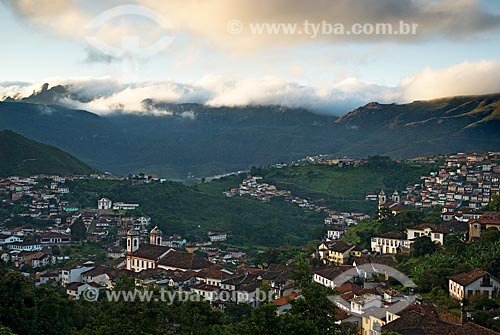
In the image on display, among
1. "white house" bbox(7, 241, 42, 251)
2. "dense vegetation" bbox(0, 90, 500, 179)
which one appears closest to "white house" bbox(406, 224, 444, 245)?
"white house" bbox(7, 241, 42, 251)

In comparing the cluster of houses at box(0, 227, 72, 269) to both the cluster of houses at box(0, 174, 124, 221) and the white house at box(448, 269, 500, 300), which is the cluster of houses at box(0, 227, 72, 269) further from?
the white house at box(448, 269, 500, 300)

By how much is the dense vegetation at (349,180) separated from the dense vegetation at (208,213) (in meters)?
4.26

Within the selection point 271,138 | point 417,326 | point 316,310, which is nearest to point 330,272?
point 417,326

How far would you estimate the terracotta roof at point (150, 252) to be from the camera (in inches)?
1660

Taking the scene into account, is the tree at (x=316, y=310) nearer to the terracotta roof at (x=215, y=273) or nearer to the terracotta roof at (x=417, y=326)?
the terracotta roof at (x=417, y=326)

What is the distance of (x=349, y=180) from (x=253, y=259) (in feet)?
120

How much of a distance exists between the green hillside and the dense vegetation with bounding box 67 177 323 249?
864 cm

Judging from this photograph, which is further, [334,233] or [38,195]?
[38,195]

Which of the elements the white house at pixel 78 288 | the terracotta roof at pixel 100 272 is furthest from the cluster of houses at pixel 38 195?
the white house at pixel 78 288

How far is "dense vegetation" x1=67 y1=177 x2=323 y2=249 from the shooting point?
207 feet

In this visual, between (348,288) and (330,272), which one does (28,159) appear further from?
(348,288)

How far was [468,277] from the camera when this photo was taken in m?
25.1

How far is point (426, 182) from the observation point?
71125 mm

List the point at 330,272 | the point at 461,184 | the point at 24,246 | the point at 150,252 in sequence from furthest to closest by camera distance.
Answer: the point at 461,184, the point at 24,246, the point at 150,252, the point at 330,272
